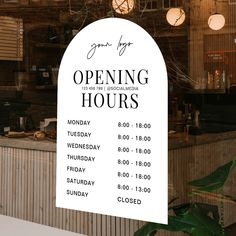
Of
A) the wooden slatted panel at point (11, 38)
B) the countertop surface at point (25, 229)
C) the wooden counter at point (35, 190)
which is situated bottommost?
the countertop surface at point (25, 229)

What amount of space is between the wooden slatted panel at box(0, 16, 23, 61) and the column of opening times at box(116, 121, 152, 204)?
139cm

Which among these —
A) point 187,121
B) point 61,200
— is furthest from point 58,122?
point 187,121

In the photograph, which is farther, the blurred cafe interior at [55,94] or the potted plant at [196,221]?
the blurred cafe interior at [55,94]

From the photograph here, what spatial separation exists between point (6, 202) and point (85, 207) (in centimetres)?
79

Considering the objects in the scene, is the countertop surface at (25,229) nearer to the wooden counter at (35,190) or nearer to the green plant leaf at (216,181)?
the wooden counter at (35,190)

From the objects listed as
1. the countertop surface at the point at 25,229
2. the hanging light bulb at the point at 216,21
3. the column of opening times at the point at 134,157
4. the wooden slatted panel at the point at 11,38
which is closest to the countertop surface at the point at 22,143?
the countertop surface at the point at 25,229

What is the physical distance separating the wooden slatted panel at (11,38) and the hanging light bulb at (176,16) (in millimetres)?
826

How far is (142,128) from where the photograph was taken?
4.44 feet

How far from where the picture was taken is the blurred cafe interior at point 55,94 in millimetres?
1777

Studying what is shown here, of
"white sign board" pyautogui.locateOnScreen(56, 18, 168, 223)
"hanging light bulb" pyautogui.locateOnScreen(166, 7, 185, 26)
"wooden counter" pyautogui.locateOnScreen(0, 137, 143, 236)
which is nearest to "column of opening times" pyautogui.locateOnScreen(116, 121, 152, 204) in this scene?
"white sign board" pyautogui.locateOnScreen(56, 18, 168, 223)

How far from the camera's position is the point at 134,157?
1.37 meters

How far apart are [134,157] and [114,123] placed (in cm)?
11

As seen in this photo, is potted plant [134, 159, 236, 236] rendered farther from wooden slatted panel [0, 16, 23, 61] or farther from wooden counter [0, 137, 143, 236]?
wooden slatted panel [0, 16, 23, 61]

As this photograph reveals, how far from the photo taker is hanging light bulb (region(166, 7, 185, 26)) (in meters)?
2.62
